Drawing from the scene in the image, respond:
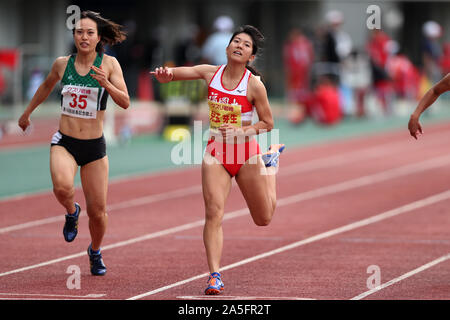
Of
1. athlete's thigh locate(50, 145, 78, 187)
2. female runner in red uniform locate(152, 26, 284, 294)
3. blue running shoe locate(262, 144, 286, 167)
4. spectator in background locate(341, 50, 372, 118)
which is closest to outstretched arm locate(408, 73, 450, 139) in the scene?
blue running shoe locate(262, 144, 286, 167)

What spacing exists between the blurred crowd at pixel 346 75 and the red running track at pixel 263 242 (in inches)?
329

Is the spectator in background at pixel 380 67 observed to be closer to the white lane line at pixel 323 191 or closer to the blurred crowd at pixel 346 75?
the blurred crowd at pixel 346 75

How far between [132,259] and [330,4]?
30.3 m

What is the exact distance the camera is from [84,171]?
9031 mm

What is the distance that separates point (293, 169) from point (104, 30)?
9539 mm

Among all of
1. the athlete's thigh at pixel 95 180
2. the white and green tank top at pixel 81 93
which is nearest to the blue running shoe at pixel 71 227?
the athlete's thigh at pixel 95 180

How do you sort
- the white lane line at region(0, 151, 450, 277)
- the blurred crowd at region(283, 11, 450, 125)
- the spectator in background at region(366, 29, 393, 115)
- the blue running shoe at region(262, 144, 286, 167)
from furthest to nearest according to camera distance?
the spectator in background at region(366, 29, 393, 115) < the blurred crowd at region(283, 11, 450, 125) < the white lane line at region(0, 151, 450, 277) < the blue running shoe at region(262, 144, 286, 167)

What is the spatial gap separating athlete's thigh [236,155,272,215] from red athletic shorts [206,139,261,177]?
0.19 feet

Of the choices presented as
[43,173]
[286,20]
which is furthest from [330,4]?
[43,173]

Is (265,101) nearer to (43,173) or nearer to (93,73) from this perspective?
(93,73)

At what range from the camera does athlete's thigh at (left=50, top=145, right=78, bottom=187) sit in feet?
28.8

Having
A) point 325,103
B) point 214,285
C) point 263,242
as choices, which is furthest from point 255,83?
point 325,103

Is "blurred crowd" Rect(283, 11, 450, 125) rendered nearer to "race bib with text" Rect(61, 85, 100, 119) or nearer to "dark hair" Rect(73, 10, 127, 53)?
"dark hair" Rect(73, 10, 127, 53)

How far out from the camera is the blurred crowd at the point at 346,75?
26.3m
